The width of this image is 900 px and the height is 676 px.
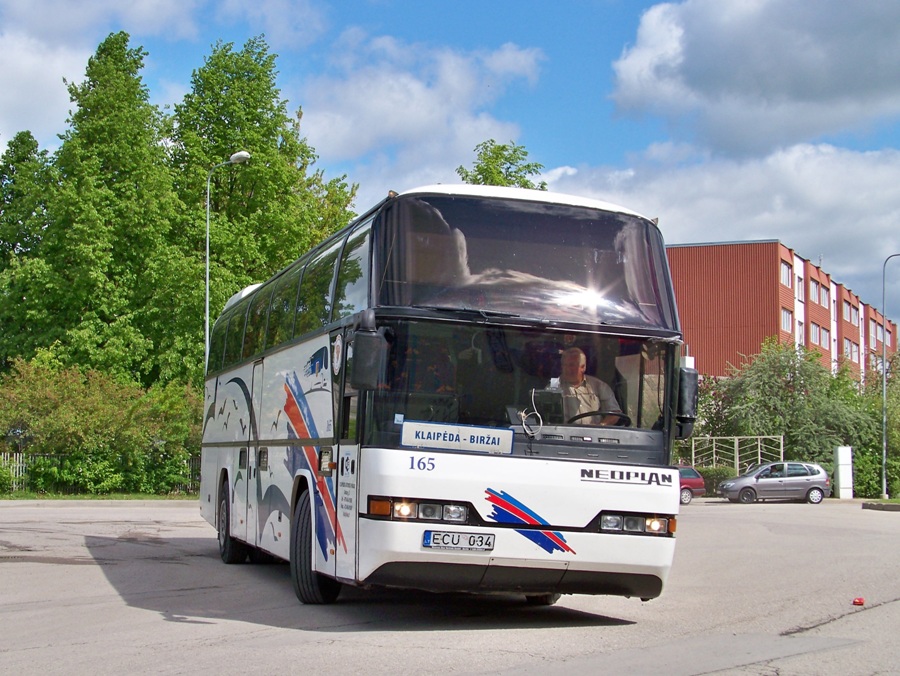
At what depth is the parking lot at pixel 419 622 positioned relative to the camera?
310 inches

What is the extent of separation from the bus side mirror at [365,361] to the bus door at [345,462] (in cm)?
55

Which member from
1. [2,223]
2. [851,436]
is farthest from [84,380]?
[851,436]

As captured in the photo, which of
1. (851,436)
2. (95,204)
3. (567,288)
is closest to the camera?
(567,288)

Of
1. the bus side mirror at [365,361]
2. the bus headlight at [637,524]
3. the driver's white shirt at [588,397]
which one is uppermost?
the bus side mirror at [365,361]

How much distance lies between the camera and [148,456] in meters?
34.6

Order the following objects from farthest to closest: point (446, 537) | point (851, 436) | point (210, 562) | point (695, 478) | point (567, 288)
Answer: point (851, 436) → point (695, 478) → point (210, 562) → point (567, 288) → point (446, 537)

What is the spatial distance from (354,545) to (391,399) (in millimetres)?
1237

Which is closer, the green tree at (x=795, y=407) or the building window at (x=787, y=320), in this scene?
the green tree at (x=795, y=407)

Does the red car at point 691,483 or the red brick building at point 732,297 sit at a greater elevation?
the red brick building at point 732,297

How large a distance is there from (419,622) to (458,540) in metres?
1.27

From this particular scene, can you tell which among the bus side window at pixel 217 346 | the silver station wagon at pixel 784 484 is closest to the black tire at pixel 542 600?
the bus side window at pixel 217 346

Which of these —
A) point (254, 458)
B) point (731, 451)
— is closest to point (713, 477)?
point (731, 451)

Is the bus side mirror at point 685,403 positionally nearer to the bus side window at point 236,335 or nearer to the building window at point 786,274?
the bus side window at point 236,335

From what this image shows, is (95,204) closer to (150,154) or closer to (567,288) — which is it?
(150,154)
